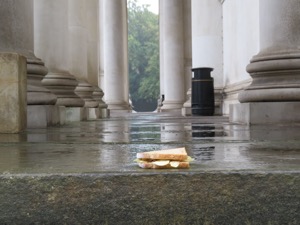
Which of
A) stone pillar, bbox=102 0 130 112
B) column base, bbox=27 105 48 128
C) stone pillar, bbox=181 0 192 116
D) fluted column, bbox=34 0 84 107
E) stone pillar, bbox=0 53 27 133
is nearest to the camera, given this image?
stone pillar, bbox=0 53 27 133

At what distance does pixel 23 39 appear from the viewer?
12.8m

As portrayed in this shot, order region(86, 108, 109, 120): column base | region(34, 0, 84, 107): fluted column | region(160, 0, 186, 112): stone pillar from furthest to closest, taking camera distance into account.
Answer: region(160, 0, 186, 112): stone pillar < region(86, 108, 109, 120): column base < region(34, 0, 84, 107): fluted column

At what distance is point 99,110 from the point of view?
3080 cm

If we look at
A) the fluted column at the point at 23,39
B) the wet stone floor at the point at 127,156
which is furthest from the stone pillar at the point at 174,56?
the wet stone floor at the point at 127,156

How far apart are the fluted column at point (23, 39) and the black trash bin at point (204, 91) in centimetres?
1643

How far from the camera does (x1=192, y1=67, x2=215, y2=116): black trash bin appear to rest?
97.0 ft

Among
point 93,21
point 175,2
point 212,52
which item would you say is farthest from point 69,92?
point 175,2

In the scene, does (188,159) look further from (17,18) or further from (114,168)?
(17,18)

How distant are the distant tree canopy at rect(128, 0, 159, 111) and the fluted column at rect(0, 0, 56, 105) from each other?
438 ft

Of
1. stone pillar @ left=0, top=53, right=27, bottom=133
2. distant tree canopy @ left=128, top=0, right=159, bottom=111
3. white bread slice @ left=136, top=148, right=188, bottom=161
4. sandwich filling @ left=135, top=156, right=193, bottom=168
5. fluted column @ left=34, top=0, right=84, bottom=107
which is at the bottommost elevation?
sandwich filling @ left=135, top=156, right=193, bottom=168

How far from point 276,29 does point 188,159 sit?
9851 millimetres

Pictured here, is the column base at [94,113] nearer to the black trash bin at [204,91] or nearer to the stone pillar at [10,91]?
the black trash bin at [204,91]

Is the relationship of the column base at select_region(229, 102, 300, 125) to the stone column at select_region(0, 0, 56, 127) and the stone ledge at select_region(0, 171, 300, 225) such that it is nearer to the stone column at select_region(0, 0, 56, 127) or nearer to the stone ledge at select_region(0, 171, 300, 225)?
the stone column at select_region(0, 0, 56, 127)

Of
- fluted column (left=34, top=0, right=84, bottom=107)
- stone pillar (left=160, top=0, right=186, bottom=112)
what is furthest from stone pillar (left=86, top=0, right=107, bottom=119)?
stone pillar (left=160, top=0, right=186, bottom=112)
